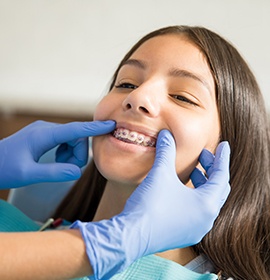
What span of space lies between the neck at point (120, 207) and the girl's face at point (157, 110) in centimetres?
10

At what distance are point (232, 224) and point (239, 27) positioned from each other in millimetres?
1343

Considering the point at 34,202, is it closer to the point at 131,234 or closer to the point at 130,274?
the point at 130,274

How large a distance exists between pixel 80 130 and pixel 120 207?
23 cm

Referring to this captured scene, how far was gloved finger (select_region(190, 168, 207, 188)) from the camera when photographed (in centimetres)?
114

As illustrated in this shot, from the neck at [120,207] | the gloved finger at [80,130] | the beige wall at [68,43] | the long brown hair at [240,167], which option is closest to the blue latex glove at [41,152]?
the gloved finger at [80,130]

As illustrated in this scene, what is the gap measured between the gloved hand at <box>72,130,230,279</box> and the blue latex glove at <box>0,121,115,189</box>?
272mm

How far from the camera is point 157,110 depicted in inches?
44.2

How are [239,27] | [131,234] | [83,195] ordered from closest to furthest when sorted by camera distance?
[131,234] → [83,195] → [239,27]

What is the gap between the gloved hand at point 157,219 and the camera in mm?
824

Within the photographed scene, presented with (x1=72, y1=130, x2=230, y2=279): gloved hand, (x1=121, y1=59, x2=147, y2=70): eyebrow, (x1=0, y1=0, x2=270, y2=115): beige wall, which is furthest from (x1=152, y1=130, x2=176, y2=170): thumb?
(x1=0, y1=0, x2=270, y2=115): beige wall

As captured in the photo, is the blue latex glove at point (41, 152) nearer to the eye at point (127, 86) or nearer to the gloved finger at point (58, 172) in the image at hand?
the gloved finger at point (58, 172)

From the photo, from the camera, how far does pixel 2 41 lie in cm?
260

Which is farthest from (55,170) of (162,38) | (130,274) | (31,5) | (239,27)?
(31,5)

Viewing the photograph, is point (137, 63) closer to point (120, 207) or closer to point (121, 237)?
point (120, 207)
